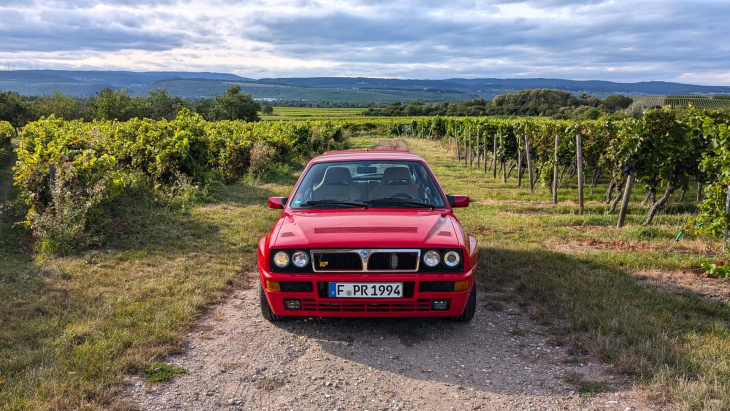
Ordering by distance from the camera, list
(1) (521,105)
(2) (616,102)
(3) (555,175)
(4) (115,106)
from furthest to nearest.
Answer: (1) (521,105) → (2) (616,102) → (4) (115,106) → (3) (555,175)

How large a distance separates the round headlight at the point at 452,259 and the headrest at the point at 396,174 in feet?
4.75

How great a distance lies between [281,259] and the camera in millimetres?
3971

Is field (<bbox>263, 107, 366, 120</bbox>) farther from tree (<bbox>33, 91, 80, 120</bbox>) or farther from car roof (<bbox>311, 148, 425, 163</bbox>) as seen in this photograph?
car roof (<bbox>311, 148, 425, 163</bbox>)

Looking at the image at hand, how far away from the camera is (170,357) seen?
3.84m

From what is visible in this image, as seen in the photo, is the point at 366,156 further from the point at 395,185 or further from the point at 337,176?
the point at 395,185

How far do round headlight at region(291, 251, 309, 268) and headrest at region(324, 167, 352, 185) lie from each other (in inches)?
54.3

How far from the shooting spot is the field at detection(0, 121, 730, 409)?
3438mm

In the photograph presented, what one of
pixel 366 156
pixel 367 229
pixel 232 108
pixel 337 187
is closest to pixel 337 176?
pixel 337 187

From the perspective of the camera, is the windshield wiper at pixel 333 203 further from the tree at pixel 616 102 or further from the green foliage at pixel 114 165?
the tree at pixel 616 102

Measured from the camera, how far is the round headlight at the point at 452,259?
392 centimetres

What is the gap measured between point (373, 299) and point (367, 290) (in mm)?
94

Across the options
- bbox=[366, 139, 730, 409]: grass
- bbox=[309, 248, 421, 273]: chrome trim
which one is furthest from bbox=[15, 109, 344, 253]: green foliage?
Result: bbox=[366, 139, 730, 409]: grass

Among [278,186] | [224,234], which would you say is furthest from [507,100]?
[224,234]

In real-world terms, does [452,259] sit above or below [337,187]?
below
